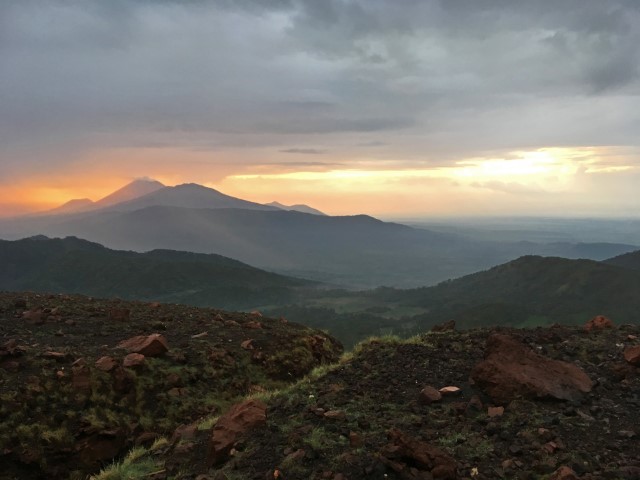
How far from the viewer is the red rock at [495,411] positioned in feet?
27.3

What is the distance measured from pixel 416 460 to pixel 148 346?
34.5 feet

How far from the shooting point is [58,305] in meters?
20.8

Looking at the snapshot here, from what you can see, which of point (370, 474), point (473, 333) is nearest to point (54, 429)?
point (370, 474)

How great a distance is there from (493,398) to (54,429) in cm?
1013

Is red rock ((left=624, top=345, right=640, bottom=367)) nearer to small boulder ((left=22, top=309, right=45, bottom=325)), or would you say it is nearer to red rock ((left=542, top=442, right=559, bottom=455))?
red rock ((left=542, top=442, right=559, bottom=455))

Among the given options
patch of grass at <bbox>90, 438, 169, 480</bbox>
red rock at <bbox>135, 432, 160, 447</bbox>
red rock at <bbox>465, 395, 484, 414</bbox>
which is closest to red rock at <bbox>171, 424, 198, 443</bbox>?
patch of grass at <bbox>90, 438, 169, 480</bbox>

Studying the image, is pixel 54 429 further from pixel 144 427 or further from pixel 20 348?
pixel 20 348

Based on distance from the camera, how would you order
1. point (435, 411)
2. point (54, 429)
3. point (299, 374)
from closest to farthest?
point (435, 411)
point (54, 429)
point (299, 374)

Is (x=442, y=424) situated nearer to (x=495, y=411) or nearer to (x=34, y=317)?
(x=495, y=411)

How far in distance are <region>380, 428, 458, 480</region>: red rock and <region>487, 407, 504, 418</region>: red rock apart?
81.0 inches

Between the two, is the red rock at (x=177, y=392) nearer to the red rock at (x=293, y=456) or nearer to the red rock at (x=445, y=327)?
the red rock at (x=293, y=456)

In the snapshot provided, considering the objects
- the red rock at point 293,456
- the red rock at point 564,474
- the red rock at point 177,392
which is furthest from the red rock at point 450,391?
the red rock at point 177,392

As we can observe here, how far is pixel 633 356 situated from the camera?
10.1 m

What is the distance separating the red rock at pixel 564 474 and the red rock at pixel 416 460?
50.3 inches
